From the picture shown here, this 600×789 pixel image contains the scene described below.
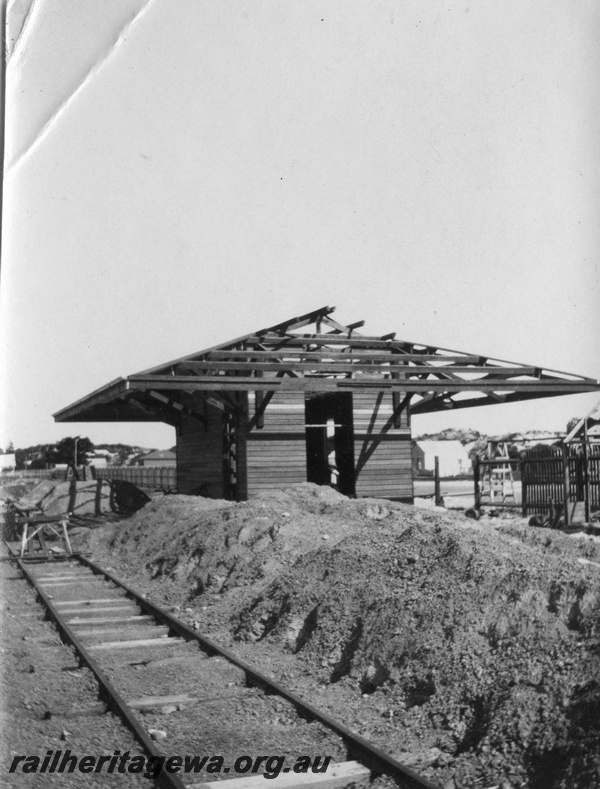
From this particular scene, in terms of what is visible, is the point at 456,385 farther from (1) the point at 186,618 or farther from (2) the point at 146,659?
(2) the point at 146,659

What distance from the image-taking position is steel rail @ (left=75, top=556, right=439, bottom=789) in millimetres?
4418

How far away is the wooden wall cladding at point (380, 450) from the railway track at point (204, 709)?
10753 millimetres

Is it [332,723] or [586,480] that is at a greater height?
[586,480]

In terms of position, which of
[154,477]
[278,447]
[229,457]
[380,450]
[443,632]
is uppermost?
[278,447]

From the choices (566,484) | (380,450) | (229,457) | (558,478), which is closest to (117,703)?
(566,484)

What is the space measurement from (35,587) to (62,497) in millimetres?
16005

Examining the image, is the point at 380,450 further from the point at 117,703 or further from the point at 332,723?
the point at 332,723

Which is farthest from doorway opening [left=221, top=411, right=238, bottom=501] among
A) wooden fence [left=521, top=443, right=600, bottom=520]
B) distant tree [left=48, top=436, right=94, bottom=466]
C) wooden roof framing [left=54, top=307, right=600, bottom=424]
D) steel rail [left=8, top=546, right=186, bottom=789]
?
distant tree [left=48, top=436, right=94, bottom=466]

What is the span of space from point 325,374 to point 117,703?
15.2 m

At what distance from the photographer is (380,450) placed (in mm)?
19875

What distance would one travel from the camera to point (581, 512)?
16.0m

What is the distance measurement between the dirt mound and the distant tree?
56983mm

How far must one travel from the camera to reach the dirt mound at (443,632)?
4711 millimetres

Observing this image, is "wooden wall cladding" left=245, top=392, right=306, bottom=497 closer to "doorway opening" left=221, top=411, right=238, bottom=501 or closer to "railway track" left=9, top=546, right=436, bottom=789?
"doorway opening" left=221, top=411, right=238, bottom=501
